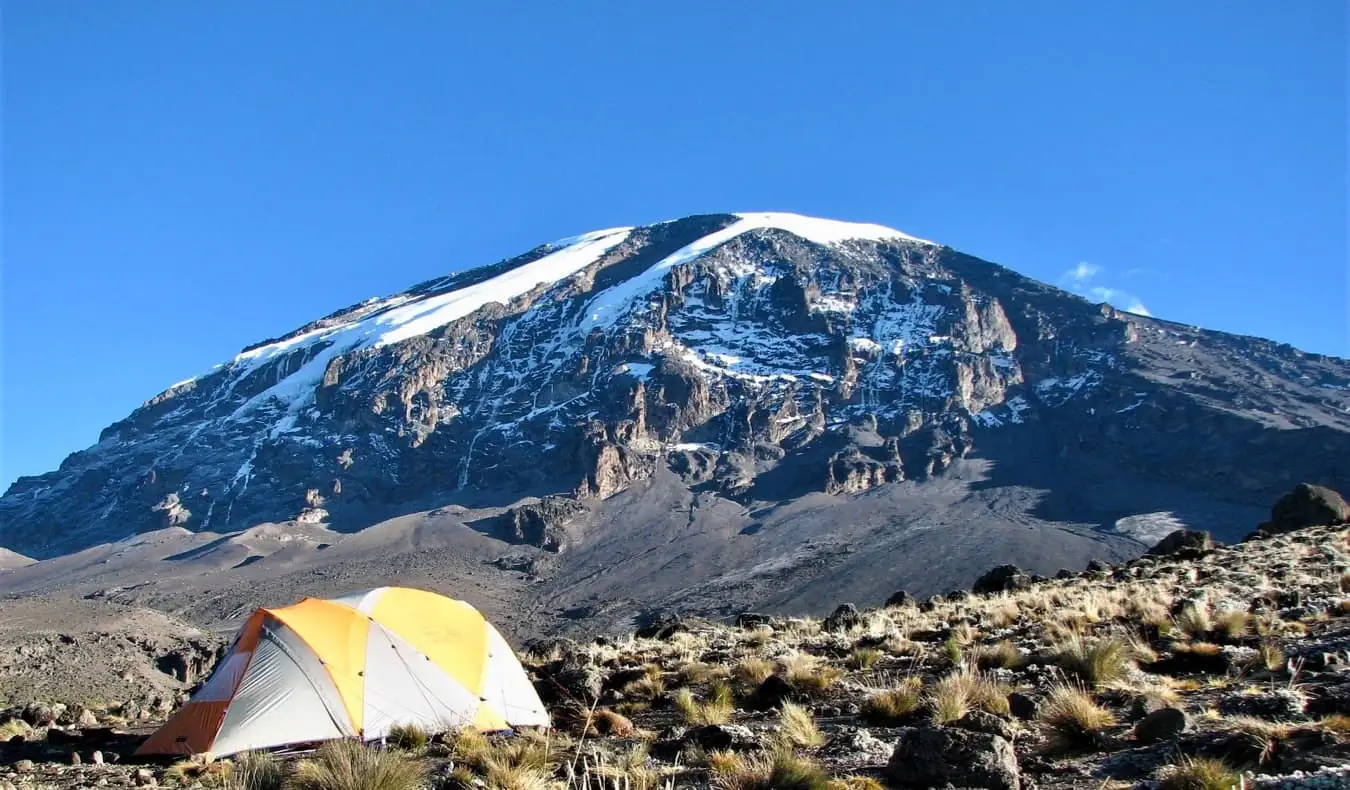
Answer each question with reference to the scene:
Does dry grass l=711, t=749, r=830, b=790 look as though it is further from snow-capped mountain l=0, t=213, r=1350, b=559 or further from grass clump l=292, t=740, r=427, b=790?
snow-capped mountain l=0, t=213, r=1350, b=559

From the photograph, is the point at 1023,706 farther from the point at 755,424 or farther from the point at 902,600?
the point at 755,424

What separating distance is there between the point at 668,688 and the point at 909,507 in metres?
116

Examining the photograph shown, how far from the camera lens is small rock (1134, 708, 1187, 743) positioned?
5625 mm

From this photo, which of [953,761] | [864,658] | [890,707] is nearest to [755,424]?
[864,658]

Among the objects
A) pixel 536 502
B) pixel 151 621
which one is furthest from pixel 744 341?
pixel 151 621

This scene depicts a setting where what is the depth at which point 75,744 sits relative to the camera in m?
10.1

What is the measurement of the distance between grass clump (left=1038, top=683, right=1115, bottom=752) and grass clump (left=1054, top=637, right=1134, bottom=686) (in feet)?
4.54

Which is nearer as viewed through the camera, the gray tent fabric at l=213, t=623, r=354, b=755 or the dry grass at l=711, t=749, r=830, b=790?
the dry grass at l=711, t=749, r=830, b=790

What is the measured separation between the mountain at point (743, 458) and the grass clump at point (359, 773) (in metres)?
82.8

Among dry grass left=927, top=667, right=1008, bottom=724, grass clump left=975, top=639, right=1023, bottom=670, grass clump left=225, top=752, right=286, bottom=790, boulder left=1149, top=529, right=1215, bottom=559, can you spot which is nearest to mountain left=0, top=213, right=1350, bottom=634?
boulder left=1149, top=529, right=1215, bottom=559

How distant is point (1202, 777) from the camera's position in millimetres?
4465

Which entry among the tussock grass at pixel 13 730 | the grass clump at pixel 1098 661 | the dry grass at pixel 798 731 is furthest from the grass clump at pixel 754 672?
the tussock grass at pixel 13 730

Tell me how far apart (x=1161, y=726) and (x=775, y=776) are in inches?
101

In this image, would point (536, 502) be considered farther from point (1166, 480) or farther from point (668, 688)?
point (668, 688)
